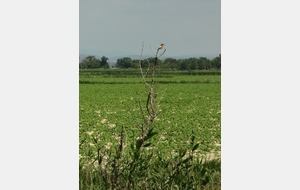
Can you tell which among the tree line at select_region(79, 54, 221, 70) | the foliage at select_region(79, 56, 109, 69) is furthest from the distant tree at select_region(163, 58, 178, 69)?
the foliage at select_region(79, 56, 109, 69)

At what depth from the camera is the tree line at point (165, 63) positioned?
80.2 inches

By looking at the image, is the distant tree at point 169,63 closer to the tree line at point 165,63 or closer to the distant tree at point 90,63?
the tree line at point 165,63

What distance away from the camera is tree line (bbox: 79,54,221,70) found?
204cm

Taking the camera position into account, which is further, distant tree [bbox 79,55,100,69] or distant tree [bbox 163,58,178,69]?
distant tree [bbox 79,55,100,69]

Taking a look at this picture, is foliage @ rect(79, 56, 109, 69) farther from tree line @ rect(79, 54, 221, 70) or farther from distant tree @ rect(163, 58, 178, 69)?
distant tree @ rect(163, 58, 178, 69)

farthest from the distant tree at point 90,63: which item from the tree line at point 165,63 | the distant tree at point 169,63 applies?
the distant tree at point 169,63

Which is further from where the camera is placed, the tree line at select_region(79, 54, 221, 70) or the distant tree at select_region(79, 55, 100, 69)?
the distant tree at select_region(79, 55, 100, 69)

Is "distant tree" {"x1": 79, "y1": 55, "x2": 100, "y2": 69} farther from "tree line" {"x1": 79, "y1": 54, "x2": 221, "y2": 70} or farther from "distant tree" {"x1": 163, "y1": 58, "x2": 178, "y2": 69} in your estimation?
"distant tree" {"x1": 163, "y1": 58, "x2": 178, "y2": 69}
